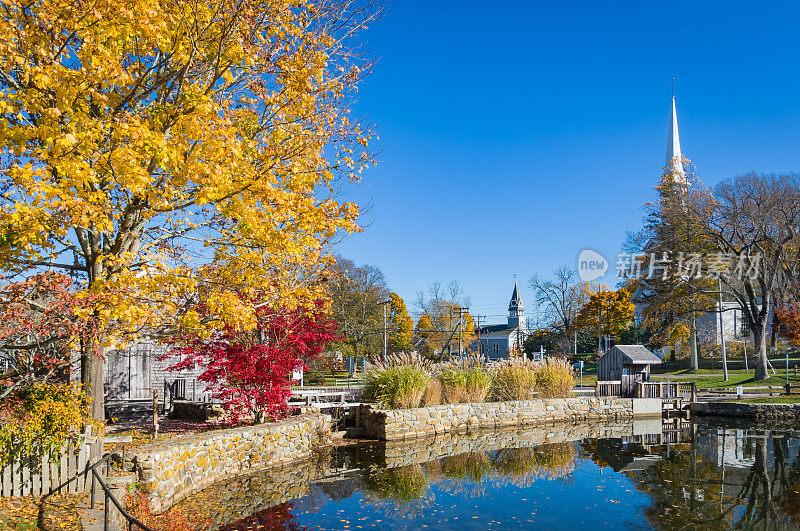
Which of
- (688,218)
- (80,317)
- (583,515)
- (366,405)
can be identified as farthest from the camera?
(688,218)

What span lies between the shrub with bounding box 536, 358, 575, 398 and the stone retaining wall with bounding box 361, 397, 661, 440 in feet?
1.34

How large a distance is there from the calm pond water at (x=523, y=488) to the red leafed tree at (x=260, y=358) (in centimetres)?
171

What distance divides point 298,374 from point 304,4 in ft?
67.8

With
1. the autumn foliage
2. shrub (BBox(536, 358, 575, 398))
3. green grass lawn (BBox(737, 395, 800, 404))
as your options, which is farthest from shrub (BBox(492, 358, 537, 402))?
the autumn foliage

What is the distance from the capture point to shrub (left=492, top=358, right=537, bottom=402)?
1977 cm

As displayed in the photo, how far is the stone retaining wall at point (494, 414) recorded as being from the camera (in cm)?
1599

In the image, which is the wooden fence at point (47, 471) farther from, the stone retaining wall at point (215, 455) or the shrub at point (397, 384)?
the shrub at point (397, 384)

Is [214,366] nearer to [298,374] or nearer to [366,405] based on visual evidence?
[366,405]

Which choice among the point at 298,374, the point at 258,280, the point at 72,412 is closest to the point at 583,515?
the point at 258,280

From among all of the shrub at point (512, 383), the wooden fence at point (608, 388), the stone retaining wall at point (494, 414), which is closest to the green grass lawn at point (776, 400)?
the stone retaining wall at point (494, 414)

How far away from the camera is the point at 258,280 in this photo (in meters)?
9.34

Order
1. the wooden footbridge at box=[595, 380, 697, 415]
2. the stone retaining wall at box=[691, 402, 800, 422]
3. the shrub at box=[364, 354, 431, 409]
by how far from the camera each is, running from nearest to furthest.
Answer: the shrub at box=[364, 354, 431, 409], the stone retaining wall at box=[691, 402, 800, 422], the wooden footbridge at box=[595, 380, 697, 415]

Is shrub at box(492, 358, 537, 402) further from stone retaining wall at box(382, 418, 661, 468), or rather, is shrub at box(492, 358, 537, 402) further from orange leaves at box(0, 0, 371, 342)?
orange leaves at box(0, 0, 371, 342)

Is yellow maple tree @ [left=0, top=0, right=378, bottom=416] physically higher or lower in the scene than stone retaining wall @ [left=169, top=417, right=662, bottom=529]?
higher
